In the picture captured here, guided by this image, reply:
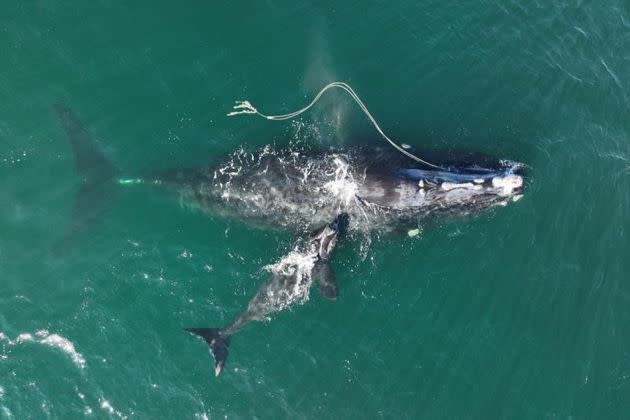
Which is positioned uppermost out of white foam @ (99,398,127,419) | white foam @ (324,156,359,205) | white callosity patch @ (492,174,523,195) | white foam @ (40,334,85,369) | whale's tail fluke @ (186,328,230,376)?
white foam @ (324,156,359,205)

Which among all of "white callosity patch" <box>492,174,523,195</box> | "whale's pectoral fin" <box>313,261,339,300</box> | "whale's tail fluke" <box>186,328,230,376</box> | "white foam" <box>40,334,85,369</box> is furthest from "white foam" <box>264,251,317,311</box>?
"white callosity patch" <box>492,174,523,195</box>

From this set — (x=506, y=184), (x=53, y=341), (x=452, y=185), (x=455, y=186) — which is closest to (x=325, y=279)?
(x=452, y=185)

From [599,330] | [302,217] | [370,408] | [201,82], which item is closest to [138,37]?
[201,82]

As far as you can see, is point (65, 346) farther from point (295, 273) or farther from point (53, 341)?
point (295, 273)

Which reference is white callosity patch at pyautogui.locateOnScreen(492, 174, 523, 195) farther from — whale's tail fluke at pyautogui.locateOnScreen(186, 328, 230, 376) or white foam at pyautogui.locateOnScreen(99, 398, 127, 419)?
white foam at pyautogui.locateOnScreen(99, 398, 127, 419)

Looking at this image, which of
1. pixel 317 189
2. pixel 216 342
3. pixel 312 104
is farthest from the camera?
pixel 312 104

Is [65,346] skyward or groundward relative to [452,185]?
groundward

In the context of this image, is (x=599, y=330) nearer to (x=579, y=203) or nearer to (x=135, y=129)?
(x=579, y=203)
